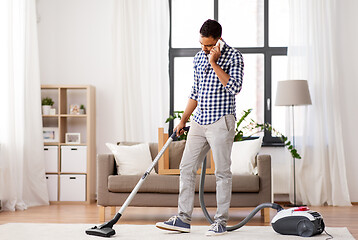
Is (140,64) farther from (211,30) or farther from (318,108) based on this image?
(211,30)

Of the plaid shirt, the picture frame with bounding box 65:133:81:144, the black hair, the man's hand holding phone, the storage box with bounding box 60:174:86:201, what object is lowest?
the storage box with bounding box 60:174:86:201

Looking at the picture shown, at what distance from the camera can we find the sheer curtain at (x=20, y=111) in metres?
5.10

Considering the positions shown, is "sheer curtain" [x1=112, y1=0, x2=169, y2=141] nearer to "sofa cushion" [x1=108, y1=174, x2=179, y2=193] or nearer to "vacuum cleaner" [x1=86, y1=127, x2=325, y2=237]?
"sofa cushion" [x1=108, y1=174, x2=179, y2=193]

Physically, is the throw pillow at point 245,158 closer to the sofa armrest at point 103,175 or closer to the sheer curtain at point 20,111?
the sofa armrest at point 103,175

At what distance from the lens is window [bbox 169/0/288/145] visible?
6074mm

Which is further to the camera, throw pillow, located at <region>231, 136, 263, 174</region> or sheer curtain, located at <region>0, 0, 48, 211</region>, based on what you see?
sheer curtain, located at <region>0, 0, 48, 211</region>

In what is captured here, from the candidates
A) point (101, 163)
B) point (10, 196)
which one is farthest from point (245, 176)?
point (10, 196)

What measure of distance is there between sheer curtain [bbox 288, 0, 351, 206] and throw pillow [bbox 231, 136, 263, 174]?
1.28 m

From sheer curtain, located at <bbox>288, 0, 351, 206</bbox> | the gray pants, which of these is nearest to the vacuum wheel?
the gray pants

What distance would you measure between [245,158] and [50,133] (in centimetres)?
240

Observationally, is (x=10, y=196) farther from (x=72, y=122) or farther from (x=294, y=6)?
(x=294, y=6)

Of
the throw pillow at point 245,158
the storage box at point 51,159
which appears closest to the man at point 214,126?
the throw pillow at point 245,158

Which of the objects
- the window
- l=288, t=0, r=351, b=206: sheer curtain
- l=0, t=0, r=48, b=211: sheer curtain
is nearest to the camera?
l=0, t=0, r=48, b=211: sheer curtain

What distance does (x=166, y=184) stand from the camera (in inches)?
167
